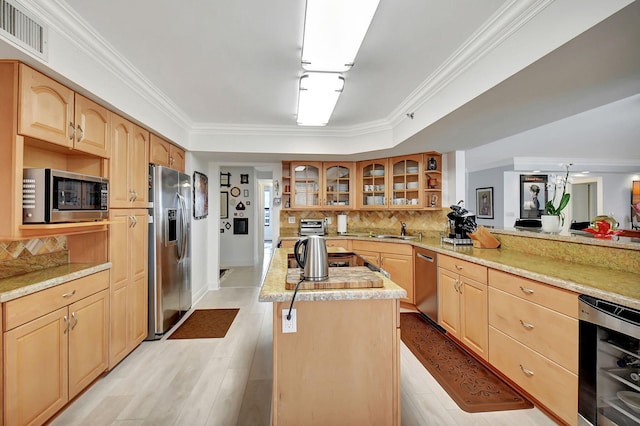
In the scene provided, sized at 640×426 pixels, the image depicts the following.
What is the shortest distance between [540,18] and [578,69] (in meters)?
0.42

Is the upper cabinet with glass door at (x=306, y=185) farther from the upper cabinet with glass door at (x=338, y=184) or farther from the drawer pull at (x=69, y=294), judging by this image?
the drawer pull at (x=69, y=294)

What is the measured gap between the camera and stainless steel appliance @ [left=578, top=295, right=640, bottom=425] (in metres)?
1.36

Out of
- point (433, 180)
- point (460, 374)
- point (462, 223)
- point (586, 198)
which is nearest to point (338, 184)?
point (433, 180)

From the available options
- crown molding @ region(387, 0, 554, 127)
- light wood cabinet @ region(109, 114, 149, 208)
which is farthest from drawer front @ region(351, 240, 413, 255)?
light wood cabinet @ region(109, 114, 149, 208)

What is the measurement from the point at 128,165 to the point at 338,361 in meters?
2.42

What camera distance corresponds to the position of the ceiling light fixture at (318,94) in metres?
2.28

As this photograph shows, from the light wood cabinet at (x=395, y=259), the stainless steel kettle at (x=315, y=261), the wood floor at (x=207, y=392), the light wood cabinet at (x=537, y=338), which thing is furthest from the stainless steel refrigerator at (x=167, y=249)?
the light wood cabinet at (x=537, y=338)

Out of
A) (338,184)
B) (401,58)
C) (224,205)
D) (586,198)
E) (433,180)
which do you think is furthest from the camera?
(586,198)

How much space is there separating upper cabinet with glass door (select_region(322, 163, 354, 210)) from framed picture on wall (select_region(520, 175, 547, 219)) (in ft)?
16.4

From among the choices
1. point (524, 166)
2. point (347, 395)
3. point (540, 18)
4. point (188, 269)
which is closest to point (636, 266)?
point (540, 18)

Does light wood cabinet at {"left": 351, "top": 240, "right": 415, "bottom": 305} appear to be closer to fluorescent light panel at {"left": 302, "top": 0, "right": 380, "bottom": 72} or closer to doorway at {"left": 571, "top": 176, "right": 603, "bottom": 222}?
fluorescent light panel at {"left": 302, "top": 0, "right": 380, "bottom": 72}

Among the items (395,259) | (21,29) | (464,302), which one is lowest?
(464,302)

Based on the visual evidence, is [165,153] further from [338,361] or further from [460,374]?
[460,374]

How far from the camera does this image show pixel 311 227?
477cm
